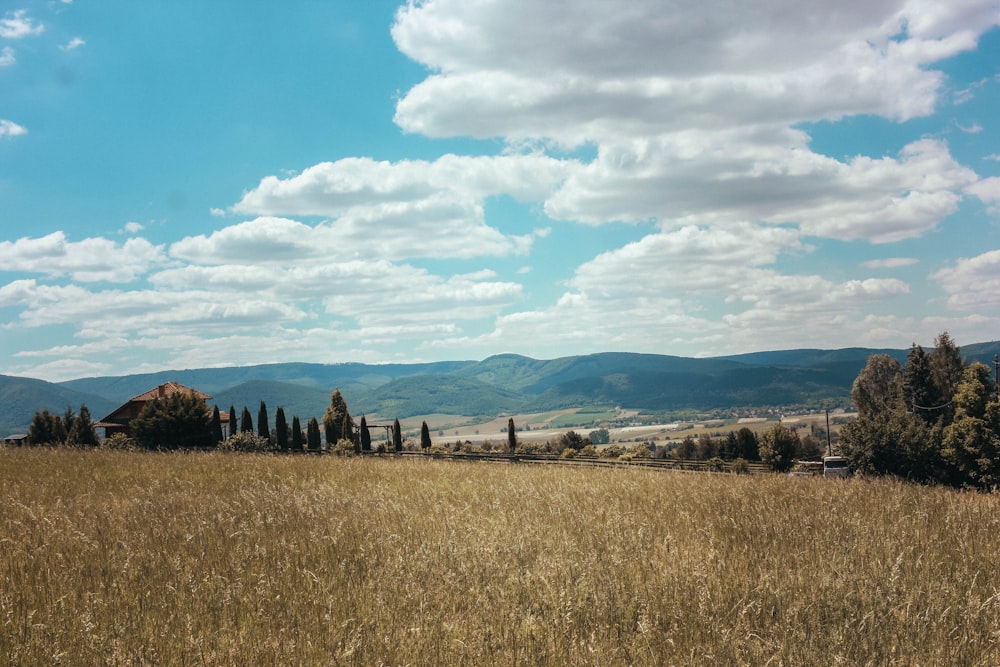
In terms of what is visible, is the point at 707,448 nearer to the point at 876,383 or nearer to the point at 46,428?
the point at 876,383

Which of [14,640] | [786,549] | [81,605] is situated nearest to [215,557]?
[81,605]

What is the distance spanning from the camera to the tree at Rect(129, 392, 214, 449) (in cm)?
4809

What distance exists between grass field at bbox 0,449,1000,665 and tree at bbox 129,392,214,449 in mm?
41990

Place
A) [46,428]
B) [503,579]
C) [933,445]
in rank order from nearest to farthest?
[503,579] → [933,445] → [46,428]

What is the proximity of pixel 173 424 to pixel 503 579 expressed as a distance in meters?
49.2

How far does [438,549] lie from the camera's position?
6.77 metres

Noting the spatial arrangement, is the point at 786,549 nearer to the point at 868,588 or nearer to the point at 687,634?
the point at 868,588

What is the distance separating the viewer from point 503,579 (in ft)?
19.3

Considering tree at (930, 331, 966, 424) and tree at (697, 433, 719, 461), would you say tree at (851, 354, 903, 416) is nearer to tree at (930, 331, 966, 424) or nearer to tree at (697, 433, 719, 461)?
tree at (930, 331, 966, 424)

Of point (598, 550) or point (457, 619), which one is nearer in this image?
point (457, 619)

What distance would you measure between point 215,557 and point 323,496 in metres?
2.95

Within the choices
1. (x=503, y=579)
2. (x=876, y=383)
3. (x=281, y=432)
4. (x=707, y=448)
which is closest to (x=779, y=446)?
(x=707, y=448)

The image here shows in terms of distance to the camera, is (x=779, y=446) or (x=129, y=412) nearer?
(x=779, y=446)

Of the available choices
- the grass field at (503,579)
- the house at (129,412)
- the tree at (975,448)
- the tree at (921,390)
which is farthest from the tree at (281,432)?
the tree at (921,390)
